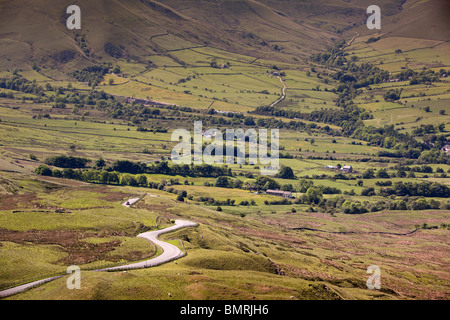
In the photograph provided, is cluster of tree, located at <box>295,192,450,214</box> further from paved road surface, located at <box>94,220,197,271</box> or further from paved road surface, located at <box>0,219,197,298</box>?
paved road surface, located at <box>0,219,197,298</box>

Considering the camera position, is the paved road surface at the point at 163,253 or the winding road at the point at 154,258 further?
the paved road surface at the point at 163,253

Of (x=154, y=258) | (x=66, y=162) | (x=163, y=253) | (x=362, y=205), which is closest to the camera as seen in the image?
(x=154, y=258)

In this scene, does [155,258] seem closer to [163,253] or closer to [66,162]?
[163,253]

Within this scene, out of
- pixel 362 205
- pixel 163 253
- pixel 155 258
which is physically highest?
pixel 362 205

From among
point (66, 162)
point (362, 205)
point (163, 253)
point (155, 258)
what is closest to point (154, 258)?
point (155, 258)

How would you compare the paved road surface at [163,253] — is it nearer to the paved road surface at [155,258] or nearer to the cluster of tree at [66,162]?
the paved road surface at [155,258]

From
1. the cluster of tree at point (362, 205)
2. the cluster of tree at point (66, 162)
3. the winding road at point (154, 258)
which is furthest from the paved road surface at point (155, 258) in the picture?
the cluster of tree at point (66, 162)

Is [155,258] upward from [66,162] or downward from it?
downward

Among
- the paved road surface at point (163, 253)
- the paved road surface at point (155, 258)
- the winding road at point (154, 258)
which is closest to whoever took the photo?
the paved road surface at point (155, 258)

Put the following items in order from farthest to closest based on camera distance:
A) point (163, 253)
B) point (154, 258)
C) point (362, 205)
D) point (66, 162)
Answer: point (66, 162) → point (362, 205) → point (163, 253) → point (154, 258)

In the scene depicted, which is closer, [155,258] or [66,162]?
[155,258]

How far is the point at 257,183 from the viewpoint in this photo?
195m
